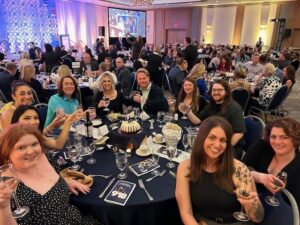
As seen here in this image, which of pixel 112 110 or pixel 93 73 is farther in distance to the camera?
pixel 93 73

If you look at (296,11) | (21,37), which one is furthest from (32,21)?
(296,11)

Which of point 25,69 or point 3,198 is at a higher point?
point 25,69

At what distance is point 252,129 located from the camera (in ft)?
9.04

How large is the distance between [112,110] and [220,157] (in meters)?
2.12

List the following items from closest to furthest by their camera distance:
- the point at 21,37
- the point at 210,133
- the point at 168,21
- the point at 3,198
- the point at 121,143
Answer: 1. the point at 3,198
2. the point at 210,133
3. the point at 121,143
4. the point at 21,37
5. the point at 168,21

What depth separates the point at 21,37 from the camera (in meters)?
10.3

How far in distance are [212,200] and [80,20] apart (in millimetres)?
13514

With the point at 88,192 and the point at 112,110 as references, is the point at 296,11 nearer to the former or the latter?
the point at 112,110

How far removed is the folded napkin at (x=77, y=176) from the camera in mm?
1714

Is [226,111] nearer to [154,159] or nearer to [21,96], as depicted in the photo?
[154,159]

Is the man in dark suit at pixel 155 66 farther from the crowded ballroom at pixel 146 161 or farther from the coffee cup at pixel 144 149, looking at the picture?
the coffee cup at pixel 144 149

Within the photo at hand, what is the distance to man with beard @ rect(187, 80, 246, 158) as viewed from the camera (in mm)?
2668

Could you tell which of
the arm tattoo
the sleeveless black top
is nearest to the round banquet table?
the sleeveless black top

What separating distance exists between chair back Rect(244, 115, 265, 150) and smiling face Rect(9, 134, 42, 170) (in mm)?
2230
